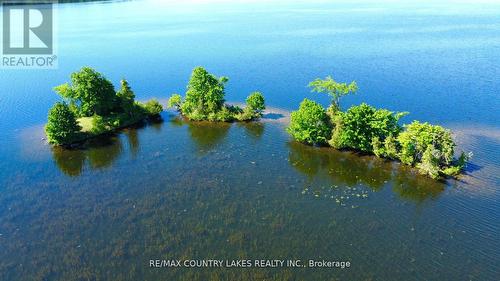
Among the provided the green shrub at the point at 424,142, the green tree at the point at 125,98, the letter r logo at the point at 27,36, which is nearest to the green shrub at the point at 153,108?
the green tree at the point at 125,98

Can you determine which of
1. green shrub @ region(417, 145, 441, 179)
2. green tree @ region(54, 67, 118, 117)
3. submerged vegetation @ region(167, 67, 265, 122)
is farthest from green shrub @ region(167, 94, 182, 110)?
green shrub @ region(417, 145, 441, 179)

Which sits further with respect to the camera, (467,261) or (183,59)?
(183,59)

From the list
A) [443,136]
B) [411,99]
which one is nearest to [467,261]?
[443,136]

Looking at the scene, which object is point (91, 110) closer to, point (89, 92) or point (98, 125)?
point (89, 92)

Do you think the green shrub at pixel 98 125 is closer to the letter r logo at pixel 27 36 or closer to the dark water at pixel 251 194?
the dark water at pixel 251 194

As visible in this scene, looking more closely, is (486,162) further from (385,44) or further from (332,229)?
(385,44)
